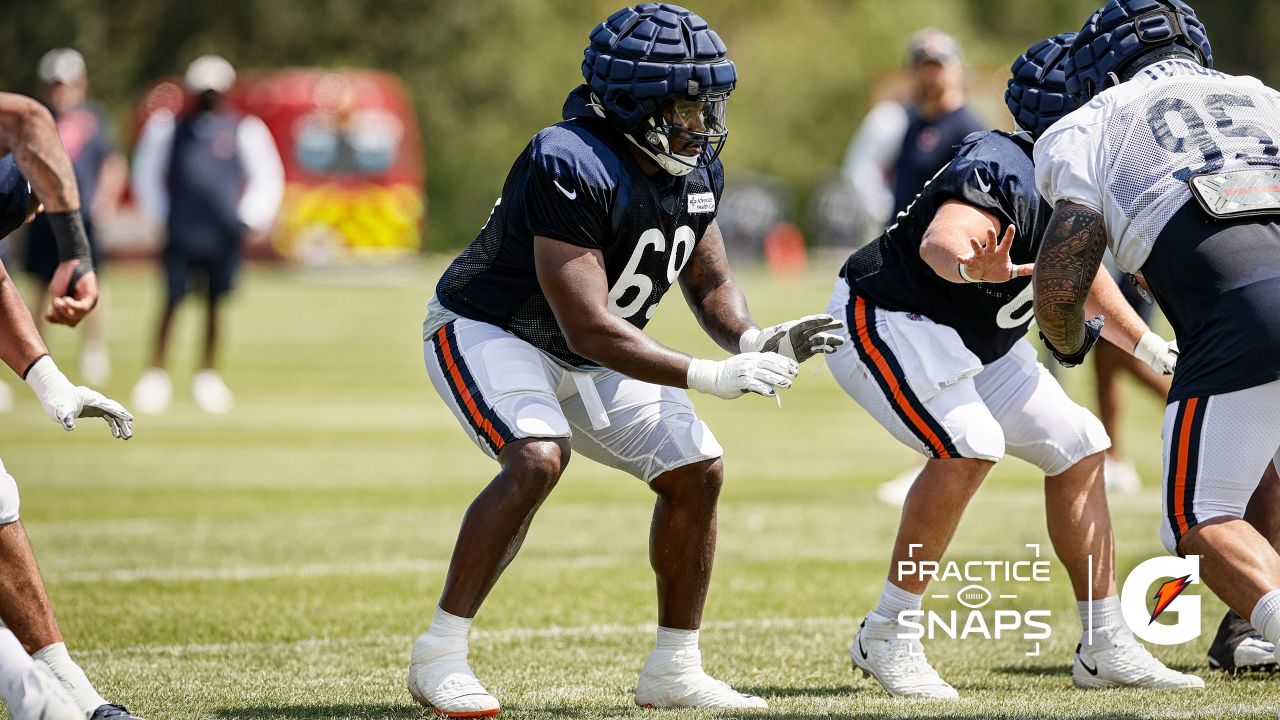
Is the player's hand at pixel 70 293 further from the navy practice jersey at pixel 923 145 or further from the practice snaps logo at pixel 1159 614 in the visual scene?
the navy practice jersey at pixel 923 145

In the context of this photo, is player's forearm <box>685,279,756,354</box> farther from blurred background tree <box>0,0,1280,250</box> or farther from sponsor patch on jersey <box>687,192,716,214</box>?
blurred background tree <box>0,0,1280,250</box>

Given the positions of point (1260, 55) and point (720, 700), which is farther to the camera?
point (1260, 55)

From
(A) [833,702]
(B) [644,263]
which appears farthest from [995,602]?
(B) [644,263]

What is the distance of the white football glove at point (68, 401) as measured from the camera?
471cm

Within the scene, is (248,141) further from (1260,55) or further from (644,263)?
A: (1260,55)

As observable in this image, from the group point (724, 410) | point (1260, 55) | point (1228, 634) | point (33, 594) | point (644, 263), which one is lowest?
point (1260, 55)

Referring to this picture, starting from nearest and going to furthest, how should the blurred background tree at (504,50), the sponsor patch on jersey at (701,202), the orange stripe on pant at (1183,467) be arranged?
the orange stripe on pant at (1183,467)
the sponsor patch on jersey at (701,202)
the blurred background tree at (504,50)

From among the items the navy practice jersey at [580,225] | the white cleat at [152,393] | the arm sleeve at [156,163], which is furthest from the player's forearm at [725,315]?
the arm sleeve at [156,163]

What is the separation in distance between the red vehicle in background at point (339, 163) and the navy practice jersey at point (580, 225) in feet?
114

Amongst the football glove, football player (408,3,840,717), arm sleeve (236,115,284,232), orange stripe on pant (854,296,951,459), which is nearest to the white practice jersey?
the football glove

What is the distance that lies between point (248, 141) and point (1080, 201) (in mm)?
11306

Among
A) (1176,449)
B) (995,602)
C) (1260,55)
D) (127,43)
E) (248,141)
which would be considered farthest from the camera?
(1260,55)

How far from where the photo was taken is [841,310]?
5551 mm

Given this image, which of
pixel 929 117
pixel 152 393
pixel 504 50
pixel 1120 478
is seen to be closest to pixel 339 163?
pixel 504 50
